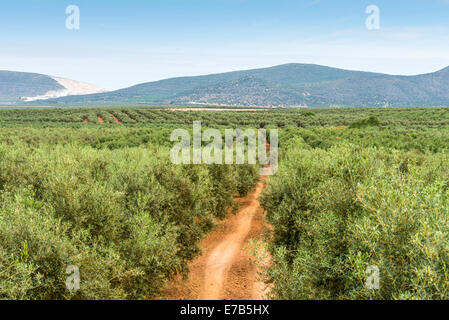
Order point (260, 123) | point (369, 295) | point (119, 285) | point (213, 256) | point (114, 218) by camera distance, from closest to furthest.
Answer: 1. point (369, 295)
2. point (119, 285)
3. point (114, 218)
4. point (213, 256)
5. point (260, 123)

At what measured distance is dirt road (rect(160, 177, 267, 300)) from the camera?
566 inches

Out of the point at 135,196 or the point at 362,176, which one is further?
the point at 135,196

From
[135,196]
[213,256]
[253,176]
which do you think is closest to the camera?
[135,196]

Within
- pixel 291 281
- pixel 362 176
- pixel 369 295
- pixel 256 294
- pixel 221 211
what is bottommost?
pixel 256 294

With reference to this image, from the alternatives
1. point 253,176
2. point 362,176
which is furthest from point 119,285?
point 253,176

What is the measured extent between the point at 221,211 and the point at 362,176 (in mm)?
13348

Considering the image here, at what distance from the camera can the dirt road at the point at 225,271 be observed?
1437cm

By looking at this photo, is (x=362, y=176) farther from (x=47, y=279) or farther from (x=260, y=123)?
(x=260, y=123)

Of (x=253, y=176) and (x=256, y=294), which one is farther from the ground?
(x=253, y=176)

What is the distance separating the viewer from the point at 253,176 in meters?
28.8

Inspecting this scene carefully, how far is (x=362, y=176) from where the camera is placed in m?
10.3

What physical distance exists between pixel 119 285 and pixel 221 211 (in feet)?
40.5

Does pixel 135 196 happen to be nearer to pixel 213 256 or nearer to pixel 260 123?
pixel 213 256

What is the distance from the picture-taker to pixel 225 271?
1633cm
